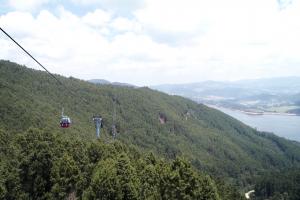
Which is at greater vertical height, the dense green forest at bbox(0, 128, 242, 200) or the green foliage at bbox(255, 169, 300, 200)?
the dense green forest at bbox(0, 128, 242, 200)

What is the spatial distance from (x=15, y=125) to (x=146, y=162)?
69958 millimetres

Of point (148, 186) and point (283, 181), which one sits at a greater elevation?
point (148, 186)

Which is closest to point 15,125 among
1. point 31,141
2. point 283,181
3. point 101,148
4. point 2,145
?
point 2,145

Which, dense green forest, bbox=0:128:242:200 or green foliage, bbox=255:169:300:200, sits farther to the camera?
green foliage, bbox=255:169:300:200

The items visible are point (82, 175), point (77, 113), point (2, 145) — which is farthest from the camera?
point (77, 113)

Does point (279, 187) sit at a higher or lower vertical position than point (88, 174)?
lower

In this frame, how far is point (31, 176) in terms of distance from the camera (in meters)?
47.2

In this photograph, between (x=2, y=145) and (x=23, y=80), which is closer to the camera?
(x=2, y=145)

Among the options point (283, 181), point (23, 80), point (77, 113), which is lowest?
point (283, 181)

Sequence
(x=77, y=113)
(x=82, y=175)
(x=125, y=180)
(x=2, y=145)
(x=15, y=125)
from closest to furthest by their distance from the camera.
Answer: (x=125, y=180)
(x=82, y=175)
(x=2, y=145)
(x=15, y=125)
(x=77, y=113)

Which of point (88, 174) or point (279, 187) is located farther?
point (279, 187)

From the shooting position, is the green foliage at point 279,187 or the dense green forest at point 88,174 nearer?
the dense green forest at point 88,174

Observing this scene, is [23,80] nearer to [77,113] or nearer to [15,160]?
[77,113]

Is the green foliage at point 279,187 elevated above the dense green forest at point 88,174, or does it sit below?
below
